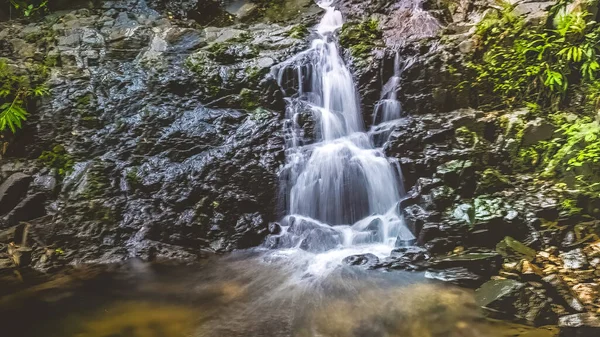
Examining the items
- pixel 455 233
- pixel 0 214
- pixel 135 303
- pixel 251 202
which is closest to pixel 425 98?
pixel 455 233

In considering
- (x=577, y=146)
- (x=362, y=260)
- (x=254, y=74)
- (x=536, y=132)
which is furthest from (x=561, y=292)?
(x=254, y=74)

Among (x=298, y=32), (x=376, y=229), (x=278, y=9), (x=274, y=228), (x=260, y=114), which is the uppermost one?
(x=278, y=9)

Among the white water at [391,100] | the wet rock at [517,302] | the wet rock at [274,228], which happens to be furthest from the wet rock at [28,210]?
the wet rock at [517,302]

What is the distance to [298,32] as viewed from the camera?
307 inches

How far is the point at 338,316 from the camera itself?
4.47m

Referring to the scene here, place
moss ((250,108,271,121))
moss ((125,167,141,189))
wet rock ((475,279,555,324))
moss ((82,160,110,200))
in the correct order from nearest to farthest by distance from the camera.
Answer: wet rock ((475,279,555,324)) → moss ((82,160,110,200)) → moss ((125,167,141,189)) → moss ((250,108,271,121))

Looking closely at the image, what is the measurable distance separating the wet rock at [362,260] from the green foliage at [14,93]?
19.4 ft

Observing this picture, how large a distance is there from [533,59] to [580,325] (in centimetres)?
405

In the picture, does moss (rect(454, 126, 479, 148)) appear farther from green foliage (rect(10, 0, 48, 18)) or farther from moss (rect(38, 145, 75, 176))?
green foliage (rect(10, 0, 48, 18))

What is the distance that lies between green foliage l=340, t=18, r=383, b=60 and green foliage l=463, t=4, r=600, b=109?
184 centimetres

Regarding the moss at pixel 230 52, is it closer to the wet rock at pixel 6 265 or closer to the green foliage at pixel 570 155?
the wet rock at pixel 6 265

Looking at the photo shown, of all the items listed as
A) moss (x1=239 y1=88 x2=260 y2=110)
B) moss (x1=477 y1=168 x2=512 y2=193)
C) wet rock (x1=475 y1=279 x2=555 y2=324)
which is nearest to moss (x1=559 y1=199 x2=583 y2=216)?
moss (x1=477 y1=168 x2=512 y2=193)

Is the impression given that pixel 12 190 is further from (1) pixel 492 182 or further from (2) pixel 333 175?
(1) pixel 492 182

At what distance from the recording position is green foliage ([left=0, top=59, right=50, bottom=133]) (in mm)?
6434
